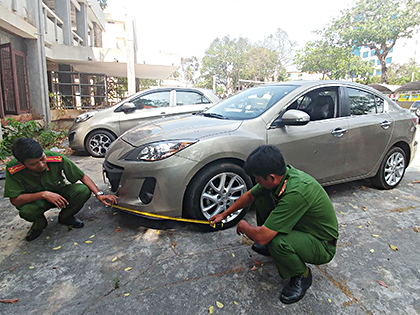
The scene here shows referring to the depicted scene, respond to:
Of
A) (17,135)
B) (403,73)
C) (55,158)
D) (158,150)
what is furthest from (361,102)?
(403,73)

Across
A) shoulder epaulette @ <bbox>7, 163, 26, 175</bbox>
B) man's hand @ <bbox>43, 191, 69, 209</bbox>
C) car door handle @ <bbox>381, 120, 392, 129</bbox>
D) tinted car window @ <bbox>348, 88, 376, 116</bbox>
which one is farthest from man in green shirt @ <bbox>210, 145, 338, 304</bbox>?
car door handle @ <bbox>381, 120, 392, 129</bbox>

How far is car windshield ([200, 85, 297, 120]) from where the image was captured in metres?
3.25

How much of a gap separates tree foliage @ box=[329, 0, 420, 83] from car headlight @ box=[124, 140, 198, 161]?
31.0m

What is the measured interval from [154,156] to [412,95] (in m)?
23.2

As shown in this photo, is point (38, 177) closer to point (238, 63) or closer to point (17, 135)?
point (17, 135)

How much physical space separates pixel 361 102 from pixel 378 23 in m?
29.4

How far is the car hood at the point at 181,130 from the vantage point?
110 inches

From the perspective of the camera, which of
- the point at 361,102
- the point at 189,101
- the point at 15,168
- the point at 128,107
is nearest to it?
the point at 15,168

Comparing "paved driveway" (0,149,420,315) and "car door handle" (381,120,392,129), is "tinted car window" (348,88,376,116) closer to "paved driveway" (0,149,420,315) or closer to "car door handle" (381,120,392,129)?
"car door handle" (381,120,392,129)

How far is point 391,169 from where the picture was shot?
159 inches

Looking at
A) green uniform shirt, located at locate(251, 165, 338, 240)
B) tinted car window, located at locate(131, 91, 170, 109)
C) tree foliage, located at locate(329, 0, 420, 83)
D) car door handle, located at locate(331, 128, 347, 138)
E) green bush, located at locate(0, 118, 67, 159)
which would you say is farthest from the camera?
tree foliage, located at locate(329, 0, 420, 83)

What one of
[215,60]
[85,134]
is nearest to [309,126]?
[85,134]

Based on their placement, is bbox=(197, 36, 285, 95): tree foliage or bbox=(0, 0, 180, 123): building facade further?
bbox=(197, 36, 285, 95): tree foliage

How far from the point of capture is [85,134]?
6043 mm
